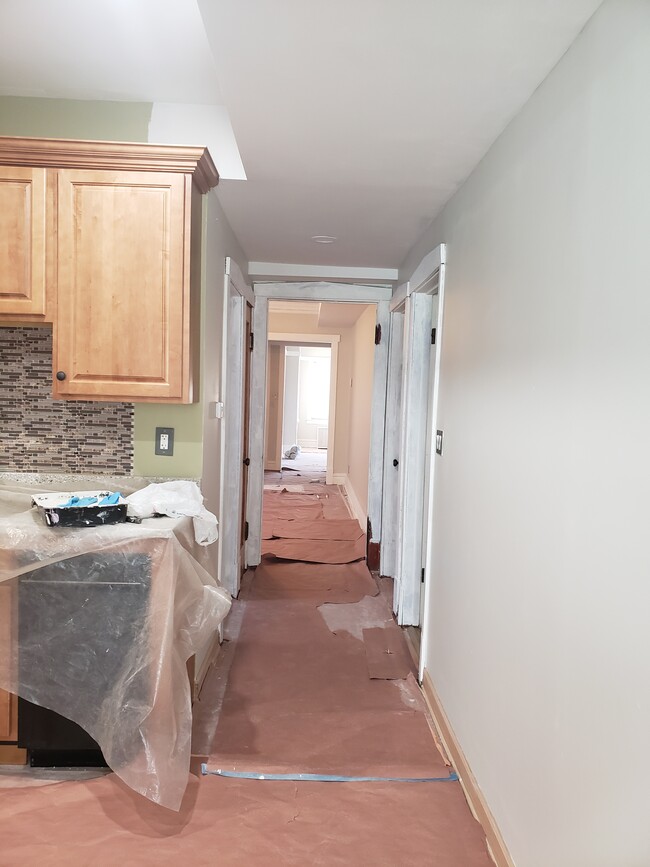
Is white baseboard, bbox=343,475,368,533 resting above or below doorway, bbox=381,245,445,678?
below

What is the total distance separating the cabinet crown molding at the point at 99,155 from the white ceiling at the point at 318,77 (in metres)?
0.22

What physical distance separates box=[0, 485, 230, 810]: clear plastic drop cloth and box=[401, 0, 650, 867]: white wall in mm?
1015

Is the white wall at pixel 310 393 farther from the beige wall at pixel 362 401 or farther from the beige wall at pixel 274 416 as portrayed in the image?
the beige wall at pixel 362 401

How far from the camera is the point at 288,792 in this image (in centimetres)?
223

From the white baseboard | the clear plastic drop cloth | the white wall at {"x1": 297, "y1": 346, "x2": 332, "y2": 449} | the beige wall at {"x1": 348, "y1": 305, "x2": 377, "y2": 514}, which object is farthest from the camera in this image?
the white wall at {"x1": 297, "y1": 346, "x2": 332, "y2": 449}

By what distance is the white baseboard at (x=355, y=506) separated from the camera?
21.0 feet

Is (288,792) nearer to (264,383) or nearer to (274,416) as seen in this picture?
(264,383)

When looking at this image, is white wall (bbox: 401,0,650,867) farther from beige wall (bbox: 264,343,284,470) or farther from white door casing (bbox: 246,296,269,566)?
beige wall (bbox: 264,343,284,470)

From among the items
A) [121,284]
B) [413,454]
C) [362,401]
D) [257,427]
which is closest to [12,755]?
[121,284]

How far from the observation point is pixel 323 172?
8.33 ft

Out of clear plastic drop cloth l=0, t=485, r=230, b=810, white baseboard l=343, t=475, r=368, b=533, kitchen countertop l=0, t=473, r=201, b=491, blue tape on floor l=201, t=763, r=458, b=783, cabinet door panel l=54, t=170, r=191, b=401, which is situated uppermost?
cabinet door panel l=54, t=170, r=191, b=401

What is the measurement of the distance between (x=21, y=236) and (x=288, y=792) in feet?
7.23

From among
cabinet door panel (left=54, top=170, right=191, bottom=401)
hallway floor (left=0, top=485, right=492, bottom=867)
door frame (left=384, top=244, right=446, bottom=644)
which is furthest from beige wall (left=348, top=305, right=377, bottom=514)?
cabinet door panel (left=54, top=170, right=191, bottom=401)

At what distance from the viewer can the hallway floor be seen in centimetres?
192
